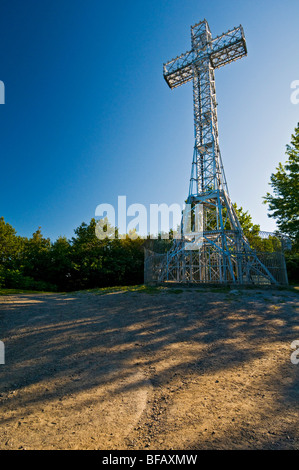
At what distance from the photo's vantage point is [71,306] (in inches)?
354

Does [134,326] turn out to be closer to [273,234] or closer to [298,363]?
[298,363]

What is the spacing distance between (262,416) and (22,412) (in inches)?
126

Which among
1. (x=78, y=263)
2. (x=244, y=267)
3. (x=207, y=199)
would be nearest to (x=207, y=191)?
(x=207, y=199)

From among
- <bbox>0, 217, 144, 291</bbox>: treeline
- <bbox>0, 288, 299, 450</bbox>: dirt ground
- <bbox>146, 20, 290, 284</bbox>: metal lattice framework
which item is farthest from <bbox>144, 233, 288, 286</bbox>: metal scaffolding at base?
<bbox>0, 217, 144, 291</bbox>: treeline

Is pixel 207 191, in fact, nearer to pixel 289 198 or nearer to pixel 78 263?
pixel 289 198

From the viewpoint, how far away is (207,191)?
1730cm

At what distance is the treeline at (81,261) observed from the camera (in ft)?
91.1

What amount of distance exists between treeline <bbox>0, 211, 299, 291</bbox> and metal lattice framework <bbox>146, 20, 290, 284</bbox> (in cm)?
1154

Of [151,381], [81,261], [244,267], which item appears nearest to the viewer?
[151,381]

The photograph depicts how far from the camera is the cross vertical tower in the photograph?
15.4 metres

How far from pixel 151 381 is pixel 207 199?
49.7 ft

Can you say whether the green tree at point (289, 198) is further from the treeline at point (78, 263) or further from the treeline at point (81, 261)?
the treeline at point (78, 263)

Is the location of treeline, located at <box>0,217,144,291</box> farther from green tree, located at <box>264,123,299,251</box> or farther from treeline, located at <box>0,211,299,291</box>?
green tree, located at <box>264,123,299,251</box>
